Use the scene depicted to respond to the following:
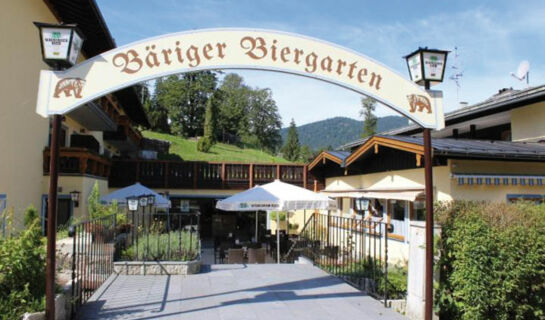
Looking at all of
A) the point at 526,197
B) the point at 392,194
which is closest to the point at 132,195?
the point at 392,194

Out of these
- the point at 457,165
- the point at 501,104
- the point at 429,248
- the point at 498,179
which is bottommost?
the point at 429,248

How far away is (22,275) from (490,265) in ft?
18.3

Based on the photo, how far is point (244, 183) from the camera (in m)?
20.0

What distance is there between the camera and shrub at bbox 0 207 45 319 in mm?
4242

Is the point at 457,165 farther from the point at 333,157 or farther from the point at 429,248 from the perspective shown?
the point at 333,157

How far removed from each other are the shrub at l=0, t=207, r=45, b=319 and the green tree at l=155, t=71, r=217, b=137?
59891mm

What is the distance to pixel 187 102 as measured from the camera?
65312 millimetres

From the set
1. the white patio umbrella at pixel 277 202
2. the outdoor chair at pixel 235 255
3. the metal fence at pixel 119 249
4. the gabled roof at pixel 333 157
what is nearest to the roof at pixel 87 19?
the white patio umbrella at pixel 277 202

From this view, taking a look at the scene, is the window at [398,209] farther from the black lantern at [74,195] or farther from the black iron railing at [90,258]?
the black lantern at [74,195]

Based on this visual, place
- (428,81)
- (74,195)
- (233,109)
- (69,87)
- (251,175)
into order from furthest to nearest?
(233,109) < (251,175) < (74,195) < (428,81) < (69,87)

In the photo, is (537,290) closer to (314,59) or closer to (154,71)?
(314,59)

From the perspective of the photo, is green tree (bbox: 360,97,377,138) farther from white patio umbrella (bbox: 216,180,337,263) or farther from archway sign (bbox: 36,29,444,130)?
archway sign (bbox: 36,29,444,130)

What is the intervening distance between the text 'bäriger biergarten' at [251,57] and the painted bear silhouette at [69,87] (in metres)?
0.46

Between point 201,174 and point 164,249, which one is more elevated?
point 201,174
